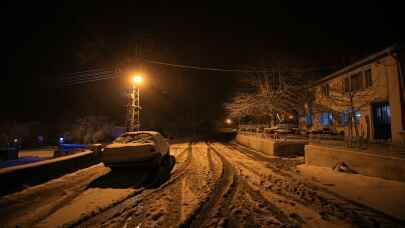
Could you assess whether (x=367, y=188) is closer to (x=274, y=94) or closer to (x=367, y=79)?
(x=367, y=79)

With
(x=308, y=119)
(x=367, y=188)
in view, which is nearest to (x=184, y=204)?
(x=367, y=188)

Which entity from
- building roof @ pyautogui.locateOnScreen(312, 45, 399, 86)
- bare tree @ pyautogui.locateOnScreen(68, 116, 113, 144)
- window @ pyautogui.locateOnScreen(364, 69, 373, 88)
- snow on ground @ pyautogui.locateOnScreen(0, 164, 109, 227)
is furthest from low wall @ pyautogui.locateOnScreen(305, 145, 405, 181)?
bare tree @ pyautogui.locateOnScreen(68, 116, 113, 144)

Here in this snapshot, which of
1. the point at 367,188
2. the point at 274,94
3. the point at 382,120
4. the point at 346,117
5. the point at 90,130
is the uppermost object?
the point at 274,94

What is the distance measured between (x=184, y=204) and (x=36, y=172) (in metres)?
5.22

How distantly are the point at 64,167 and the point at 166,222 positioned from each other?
20.7 ft

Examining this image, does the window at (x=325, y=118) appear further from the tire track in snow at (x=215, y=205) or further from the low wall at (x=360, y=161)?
the tire track in snow at (x=215, y=205)

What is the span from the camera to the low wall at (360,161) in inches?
277

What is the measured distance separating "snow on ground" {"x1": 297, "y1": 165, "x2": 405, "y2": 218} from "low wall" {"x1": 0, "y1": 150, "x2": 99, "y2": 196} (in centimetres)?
901

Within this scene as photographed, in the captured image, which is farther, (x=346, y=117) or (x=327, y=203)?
(x=346, y=117)

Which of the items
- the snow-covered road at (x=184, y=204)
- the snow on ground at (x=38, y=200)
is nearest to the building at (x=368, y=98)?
the snow-covered road at (x=184, y=204)

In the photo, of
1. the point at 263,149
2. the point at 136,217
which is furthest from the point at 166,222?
the point at 263,149

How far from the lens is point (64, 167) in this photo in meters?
8.23

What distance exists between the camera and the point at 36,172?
679 centimetres

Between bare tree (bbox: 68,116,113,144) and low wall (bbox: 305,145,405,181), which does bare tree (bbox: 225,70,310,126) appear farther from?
bare tree (bbox: 68,116,113,144)
